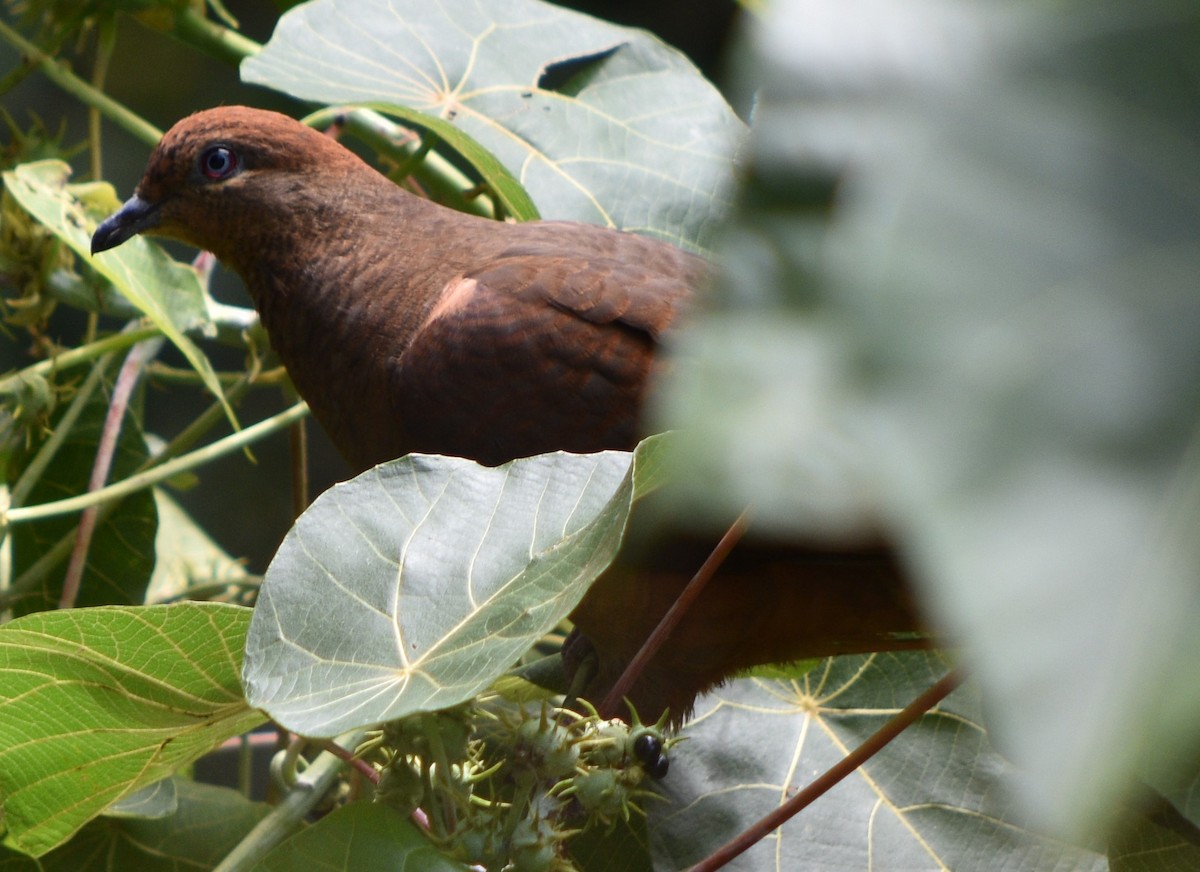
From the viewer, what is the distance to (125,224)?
55.2 inches

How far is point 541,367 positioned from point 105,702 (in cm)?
56

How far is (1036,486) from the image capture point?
20 cm

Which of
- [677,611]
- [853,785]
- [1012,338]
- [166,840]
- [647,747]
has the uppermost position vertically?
[1012,338]

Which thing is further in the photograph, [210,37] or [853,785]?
[210,37]

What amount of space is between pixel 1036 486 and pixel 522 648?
433 mm

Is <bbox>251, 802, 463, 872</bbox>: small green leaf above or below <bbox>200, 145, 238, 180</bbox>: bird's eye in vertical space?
below

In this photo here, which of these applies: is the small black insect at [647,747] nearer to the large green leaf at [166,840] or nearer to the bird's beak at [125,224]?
the large green leaf at [166,840]

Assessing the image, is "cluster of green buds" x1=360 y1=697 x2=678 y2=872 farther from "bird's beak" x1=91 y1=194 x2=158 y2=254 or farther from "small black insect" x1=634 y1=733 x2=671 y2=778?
"bird's beak" x1=91 y1=194 x2=158 y2=254

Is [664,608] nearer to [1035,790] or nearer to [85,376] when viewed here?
[85,376]

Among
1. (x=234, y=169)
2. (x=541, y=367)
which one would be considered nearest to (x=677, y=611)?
(x=541, y=367)

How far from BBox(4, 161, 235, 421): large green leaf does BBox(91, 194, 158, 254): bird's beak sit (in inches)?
0.5

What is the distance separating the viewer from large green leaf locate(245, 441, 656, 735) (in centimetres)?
63

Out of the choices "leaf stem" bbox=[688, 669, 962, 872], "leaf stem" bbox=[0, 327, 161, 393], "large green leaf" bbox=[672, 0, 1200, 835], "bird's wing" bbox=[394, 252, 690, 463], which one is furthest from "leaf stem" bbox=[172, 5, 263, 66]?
"large green leaf" bbox=[672, 0, 1200, 835]

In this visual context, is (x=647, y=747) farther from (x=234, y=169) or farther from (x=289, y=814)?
(x=234, y=169)
